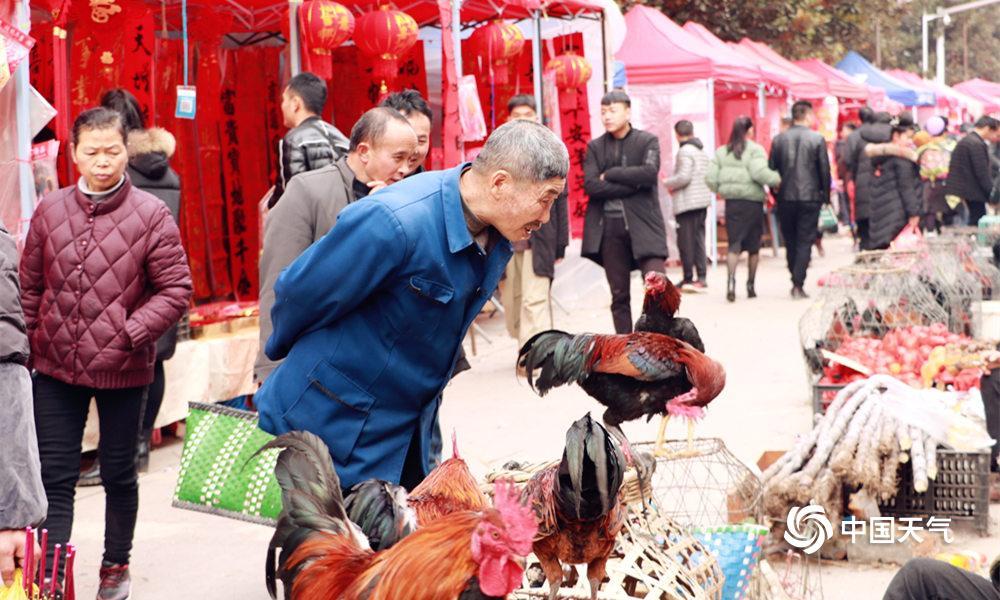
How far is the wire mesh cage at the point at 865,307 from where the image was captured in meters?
8.52

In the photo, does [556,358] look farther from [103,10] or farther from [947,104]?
[947,104]

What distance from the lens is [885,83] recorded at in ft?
98.0

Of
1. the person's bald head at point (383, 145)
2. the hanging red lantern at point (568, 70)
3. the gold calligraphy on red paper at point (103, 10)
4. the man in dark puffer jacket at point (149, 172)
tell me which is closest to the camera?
the person's bald head at point (383, 145)

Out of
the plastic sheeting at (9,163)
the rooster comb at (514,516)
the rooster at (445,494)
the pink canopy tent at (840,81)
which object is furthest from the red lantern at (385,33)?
the pink canopy tent at (840,81)

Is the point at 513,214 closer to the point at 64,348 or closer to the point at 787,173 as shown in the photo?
the point at 64,348

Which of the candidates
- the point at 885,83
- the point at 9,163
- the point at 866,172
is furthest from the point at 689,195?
the point at 885,83

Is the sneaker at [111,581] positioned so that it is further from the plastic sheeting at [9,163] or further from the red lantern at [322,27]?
the red lantern at [322,27]

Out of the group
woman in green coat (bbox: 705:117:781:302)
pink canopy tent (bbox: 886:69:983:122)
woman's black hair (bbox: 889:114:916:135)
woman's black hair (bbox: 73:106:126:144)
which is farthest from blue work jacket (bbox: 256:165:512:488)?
pink canopy tent (bbox: 886:69:983:122)

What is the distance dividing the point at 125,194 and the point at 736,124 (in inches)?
418

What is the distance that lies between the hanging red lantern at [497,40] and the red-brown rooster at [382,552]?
8.44 metres

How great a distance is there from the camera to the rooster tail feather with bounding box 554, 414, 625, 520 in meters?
3.38

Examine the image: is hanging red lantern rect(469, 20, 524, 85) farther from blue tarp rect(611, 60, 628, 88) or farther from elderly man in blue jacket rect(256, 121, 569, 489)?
elderly man in blue jacket rect(256, 121, 569, 489)

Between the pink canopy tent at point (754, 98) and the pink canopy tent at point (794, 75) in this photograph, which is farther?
the pink canopy tent at point (794, 75)

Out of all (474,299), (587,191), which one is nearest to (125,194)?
(474,299)
